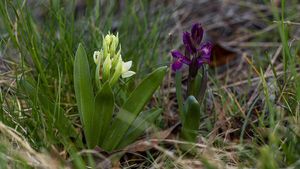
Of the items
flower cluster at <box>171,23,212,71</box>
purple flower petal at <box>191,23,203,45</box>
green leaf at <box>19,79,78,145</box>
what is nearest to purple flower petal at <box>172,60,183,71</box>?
flower cluster at <box>171,23,212,71</box>

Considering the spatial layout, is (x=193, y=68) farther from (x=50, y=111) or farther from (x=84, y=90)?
(x=50, y=111)

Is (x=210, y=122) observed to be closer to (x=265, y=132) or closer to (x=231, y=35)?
(x=265, y=132)

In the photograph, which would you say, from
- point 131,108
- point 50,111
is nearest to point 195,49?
point 131,108

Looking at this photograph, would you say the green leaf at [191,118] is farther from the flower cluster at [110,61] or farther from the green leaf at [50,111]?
the green leaf at [50,111]

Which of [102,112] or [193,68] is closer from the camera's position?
[102,112]

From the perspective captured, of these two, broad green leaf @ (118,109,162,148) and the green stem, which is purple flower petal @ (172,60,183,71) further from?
broad green leaf @ (118,109,162,148)

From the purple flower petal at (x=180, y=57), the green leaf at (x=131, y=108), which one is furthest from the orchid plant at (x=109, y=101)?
the purple flower petal at (x=180, y=57)
